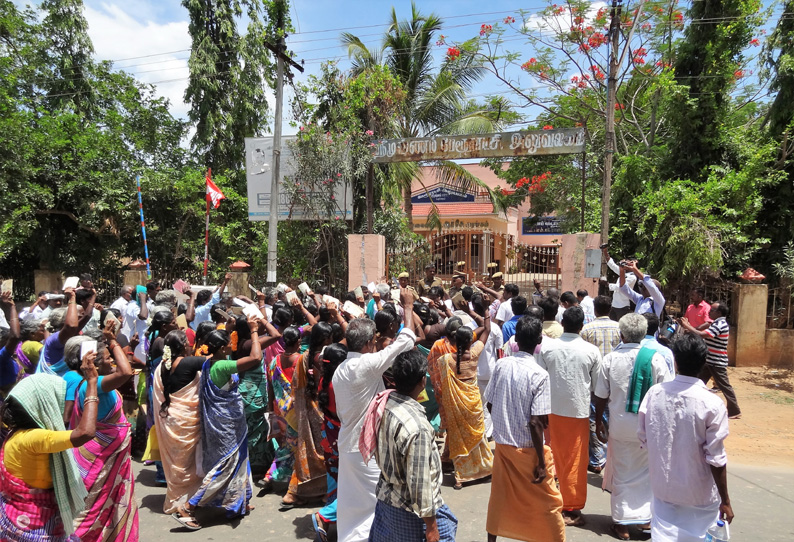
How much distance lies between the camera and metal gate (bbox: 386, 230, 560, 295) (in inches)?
451

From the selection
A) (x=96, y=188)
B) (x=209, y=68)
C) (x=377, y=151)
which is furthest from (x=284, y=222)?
(x=209, y=68)

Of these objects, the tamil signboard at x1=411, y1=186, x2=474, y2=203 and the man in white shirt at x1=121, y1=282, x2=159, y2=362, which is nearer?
the man in white shirt at x1=121, y1=282, x2=159, y2=362

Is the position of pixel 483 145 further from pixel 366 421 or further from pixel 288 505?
pixel 366 421

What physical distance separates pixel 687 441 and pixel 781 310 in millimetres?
8896

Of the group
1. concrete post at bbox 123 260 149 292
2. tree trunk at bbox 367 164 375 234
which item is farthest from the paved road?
concrete post at bbox 123 260 149 292

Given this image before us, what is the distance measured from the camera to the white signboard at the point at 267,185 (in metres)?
13.1

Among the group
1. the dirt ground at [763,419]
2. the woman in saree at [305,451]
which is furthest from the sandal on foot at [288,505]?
the dirt ground at [763,419]

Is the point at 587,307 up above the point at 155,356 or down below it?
above

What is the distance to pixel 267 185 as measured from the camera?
45.5ft

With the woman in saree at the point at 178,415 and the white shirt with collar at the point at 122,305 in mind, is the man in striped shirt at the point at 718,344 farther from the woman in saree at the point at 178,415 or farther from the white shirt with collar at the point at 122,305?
the white shirt with collar at the point at 122,305

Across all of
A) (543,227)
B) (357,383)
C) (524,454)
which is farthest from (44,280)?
(543,227)

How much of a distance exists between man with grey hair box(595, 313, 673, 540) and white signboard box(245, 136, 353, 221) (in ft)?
31.5

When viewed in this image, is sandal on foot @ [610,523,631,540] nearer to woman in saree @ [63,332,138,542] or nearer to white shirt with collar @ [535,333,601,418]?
white shirt with collar @ [535,333,601,418]

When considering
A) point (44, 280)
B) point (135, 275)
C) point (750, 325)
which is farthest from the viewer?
point (44, 280)
